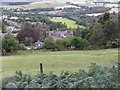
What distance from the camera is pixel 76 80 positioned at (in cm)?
386

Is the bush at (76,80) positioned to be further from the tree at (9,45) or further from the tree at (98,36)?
the tree at (98,36)

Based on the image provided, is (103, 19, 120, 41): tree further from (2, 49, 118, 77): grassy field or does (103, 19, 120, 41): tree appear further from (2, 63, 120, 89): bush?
(2, 63, 120, 89): bush

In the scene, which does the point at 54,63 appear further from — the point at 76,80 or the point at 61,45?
the point at 61,45

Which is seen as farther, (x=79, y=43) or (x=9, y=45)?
(x=79, y=43)

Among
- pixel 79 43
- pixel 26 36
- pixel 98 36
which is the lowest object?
pixel 26 36

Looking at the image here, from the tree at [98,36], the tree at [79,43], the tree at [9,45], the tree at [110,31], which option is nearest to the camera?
the tree at [9,45]

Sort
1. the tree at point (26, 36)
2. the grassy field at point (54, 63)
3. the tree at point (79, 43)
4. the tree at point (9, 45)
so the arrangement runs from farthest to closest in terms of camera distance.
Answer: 1. the tree at point (26, 36)
2. the tree at point (79, 43)
3. the tree at point (9, 45)
4. the grassy field at point (54, 63)

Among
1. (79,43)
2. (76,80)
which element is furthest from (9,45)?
(76,80)

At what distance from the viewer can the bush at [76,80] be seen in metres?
3.55

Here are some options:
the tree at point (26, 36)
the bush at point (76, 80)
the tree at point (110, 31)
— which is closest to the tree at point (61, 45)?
the tree at point (110, 31)

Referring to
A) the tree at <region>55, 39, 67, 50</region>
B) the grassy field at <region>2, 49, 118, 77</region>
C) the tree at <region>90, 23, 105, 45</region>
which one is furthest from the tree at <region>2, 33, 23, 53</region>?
the tree at <region>90, 23, 105, 45</region>

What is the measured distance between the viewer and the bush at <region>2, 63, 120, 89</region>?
3553mm

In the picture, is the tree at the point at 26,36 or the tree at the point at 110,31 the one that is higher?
the tree at the point at 110,31

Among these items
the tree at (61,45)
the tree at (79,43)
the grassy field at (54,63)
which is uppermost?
the grassy field at (54,63)
